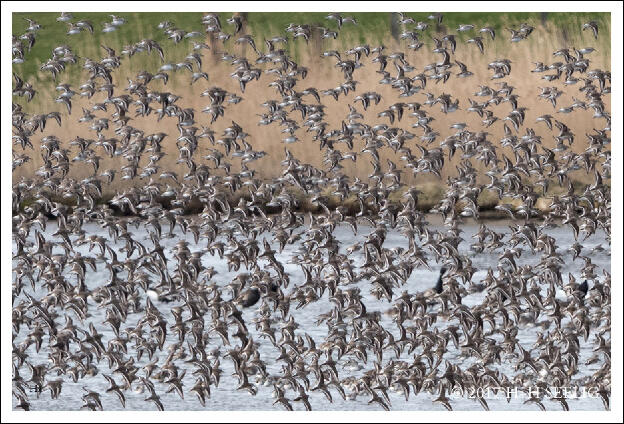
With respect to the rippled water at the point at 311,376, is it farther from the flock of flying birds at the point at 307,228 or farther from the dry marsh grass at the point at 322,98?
the dry marsh grass at the point at 322,98

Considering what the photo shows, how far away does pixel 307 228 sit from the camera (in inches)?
775

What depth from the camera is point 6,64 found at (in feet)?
56.4

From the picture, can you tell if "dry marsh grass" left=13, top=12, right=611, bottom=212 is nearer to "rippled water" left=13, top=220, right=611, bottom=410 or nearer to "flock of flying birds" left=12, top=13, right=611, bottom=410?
"flock of flying birds" left=12, top=13, right=611, bottom=410

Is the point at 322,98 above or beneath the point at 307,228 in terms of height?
above

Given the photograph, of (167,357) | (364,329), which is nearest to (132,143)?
(167,357)

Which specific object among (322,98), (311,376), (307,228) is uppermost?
(322,98)

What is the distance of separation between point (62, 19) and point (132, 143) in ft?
7.04

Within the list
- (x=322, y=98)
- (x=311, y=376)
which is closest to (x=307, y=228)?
(x=322, y=98)

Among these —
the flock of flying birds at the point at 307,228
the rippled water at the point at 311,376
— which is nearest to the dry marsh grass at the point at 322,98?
the flock of flying birds at the point at 307,228

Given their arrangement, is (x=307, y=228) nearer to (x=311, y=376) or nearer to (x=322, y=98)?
(x=322, y=98)

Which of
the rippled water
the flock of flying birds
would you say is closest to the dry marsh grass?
the flock of flying birds

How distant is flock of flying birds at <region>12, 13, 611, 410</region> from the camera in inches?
686

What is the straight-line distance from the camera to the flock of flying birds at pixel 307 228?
17.4 metres

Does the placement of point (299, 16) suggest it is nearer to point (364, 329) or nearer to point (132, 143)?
point (132, 143)
